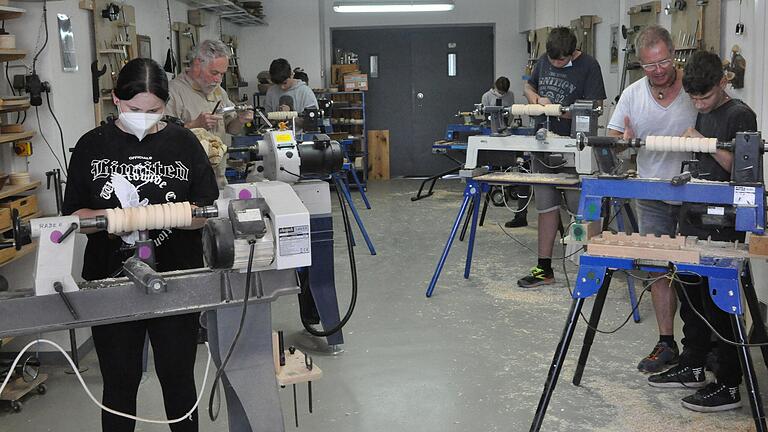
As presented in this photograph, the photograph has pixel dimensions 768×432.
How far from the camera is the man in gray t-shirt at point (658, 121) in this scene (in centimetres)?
325

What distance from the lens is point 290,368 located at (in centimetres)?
288

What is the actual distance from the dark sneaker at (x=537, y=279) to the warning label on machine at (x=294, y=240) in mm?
3317

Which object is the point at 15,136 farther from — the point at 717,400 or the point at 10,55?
the point at 717,400

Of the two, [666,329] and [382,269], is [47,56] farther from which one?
[666,329]

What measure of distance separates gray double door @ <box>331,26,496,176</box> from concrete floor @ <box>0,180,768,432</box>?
565 centimetres

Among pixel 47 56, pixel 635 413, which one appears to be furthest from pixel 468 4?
pixel 635 413

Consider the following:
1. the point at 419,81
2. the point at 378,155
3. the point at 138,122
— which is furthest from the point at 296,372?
the point at 419,81

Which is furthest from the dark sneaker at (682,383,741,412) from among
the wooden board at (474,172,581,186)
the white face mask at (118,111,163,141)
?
the white face mask at (118,111,163,141)

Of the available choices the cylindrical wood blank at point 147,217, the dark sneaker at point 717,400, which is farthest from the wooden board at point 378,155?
the cylindrical wood blank at point 147,217

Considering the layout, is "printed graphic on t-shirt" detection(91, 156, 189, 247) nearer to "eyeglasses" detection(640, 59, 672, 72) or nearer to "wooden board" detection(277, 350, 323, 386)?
"wooden board" detection(277, 350, 323, 386)

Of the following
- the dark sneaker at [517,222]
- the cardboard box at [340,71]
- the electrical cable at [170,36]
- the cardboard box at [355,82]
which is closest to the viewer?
the electrical cable at [170,36]

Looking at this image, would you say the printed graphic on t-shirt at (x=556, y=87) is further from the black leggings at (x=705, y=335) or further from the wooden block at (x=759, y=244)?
the wooden block at (x=759, y=244)

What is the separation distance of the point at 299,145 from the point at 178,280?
1.69 meters

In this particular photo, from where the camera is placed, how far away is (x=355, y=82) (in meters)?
9.85
